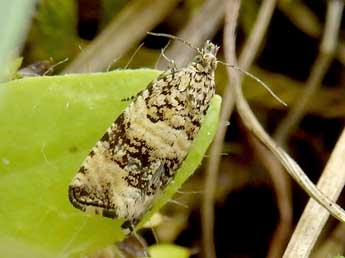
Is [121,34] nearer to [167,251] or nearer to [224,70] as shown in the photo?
[224,70]

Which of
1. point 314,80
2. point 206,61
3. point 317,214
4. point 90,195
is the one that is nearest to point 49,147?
point 90,195

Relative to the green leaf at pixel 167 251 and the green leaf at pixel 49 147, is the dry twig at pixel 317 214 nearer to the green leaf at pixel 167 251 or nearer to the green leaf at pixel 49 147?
the green leaf at pixel 167 251

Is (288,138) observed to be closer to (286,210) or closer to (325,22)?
(286,210)

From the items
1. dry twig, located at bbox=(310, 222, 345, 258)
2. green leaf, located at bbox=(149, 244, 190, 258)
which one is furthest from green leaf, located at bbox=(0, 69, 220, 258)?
dry twig, located at bbox=(310, 222, 345, 258)

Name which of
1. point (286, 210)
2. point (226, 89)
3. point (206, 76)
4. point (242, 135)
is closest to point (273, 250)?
point (286, 210)

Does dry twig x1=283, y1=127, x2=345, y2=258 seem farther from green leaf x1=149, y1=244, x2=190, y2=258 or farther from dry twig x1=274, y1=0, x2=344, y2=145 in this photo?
dry twig x1=274, y1=0, x2=344, y2=145

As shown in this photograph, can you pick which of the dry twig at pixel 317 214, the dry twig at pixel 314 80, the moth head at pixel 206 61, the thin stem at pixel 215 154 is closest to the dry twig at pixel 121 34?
the thin stem at pixel 215 154

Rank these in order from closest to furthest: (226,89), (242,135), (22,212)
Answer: (22,212) < (226,89) < (242,135)
